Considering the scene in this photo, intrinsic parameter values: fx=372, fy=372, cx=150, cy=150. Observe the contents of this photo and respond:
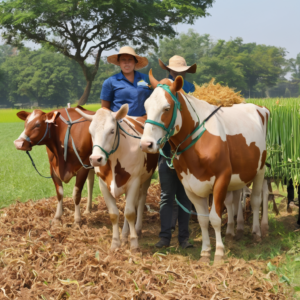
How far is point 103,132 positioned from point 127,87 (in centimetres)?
117

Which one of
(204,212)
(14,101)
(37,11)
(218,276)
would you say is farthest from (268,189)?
(14,101)

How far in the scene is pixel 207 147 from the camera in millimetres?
4008

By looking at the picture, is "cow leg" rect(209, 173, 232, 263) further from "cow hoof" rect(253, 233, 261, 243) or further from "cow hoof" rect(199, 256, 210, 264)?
"cow hoof" rect(253, 233, 261, 243)

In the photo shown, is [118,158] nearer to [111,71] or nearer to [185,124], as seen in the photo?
[185,124]

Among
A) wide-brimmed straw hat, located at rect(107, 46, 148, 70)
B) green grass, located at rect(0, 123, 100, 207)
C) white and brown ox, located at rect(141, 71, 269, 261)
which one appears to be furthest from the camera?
green grass, located at rect(0, 123, 100, 207)

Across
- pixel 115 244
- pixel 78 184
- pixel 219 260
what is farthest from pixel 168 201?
pixel 78 184

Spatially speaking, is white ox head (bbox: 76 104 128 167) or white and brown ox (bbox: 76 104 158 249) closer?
white ox head (bbox: 76 104 128 167)

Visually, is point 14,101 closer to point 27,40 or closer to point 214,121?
point 27,40

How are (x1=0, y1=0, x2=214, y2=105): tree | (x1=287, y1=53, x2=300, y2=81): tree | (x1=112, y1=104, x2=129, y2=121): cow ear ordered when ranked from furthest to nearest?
(x1=287, y1=53, x2=300, y2=81): tree
(x1=0, y1=0, x2=214, y2=105): tree
(x1=112, y1=104, x2=129, y2=121): cow ear

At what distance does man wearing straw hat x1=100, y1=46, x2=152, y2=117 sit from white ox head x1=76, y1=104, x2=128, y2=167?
2.75 ft

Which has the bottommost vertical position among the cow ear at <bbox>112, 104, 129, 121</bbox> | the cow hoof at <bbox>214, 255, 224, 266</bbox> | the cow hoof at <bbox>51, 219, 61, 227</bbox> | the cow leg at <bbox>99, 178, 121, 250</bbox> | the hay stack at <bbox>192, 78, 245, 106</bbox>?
the cow hoof at <bbox>51, 219, 61, 227</bbox>

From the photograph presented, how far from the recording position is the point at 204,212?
435cm

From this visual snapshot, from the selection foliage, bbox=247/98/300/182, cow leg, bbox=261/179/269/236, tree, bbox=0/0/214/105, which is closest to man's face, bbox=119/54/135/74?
foliage, bbox=247/98/300/182

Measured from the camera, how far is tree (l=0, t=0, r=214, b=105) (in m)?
27.3
